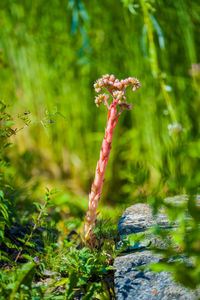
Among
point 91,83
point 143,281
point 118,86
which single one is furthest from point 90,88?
point 143,281

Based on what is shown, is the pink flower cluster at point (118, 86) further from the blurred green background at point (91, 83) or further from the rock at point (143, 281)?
the blurred green background at point (91, 83)

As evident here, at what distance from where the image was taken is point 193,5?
87.7 inches

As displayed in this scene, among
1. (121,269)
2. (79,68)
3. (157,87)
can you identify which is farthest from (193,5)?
(121,269)

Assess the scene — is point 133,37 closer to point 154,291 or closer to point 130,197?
point 130,197

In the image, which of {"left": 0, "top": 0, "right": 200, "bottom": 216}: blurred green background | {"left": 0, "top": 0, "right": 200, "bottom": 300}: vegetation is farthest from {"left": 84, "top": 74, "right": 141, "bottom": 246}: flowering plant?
{"left": 0, "top": 0, "right": 200, "bottom": 216}: blurred green background

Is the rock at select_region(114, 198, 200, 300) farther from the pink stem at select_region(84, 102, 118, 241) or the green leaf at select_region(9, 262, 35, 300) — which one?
the green leaf at select_region(9, 262, 35, 300)

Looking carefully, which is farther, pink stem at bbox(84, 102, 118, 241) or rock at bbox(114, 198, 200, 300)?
pink stem at bbox(84, 102, 118, 241)

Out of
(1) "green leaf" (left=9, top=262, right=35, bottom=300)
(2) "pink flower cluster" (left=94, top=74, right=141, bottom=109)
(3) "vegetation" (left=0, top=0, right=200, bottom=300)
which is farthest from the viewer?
(3) "vegetation" (left=0, top=0, right=200, bottom=300)

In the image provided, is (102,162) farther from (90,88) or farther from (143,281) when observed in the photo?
(90,88)

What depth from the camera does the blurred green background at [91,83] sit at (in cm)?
223

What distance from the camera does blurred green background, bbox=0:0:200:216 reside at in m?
2.23

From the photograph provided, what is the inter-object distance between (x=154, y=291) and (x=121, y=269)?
0.16 meters

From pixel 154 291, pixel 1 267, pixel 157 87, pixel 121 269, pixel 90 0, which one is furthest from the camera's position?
pixel 90 0

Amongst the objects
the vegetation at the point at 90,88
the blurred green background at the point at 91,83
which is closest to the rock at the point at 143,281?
the vegetation at the point at 90,88
